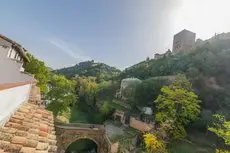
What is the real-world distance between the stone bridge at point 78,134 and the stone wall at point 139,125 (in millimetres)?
5221

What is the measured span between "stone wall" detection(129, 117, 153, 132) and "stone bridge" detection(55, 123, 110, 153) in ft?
17.1

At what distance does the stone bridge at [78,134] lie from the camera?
23.9 metres

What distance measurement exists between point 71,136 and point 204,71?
24.1m

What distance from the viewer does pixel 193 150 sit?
16.7 m

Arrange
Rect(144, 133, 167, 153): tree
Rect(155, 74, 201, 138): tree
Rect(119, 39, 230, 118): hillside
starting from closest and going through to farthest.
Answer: Rect(144, 133, 167, 153): tree < Rect(155, 74, 201, 138): tree < Rect(119, 39, 230, 118): hillside

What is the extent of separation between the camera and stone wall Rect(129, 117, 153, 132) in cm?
2456

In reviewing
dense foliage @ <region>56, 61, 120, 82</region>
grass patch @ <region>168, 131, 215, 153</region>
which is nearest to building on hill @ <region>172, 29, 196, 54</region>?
dense foliage @ <region>56, 61, 120, 82</region>

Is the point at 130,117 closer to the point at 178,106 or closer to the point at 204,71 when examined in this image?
the point at 178,106

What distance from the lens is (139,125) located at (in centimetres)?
2670

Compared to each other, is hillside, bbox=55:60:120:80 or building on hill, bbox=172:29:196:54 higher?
building on hill, bbox=172:29:196:54

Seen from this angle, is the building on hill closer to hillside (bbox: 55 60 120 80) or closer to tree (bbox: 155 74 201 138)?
hillside (bbox: 55 60 120 80)

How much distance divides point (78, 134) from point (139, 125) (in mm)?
9405

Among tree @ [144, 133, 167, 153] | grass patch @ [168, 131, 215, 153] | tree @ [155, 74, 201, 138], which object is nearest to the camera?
tree @ [144, 133, 167, 153]

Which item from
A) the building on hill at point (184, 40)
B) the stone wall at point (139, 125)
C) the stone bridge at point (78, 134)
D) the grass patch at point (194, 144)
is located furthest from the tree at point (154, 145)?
the building on hill at point (184, 40)
